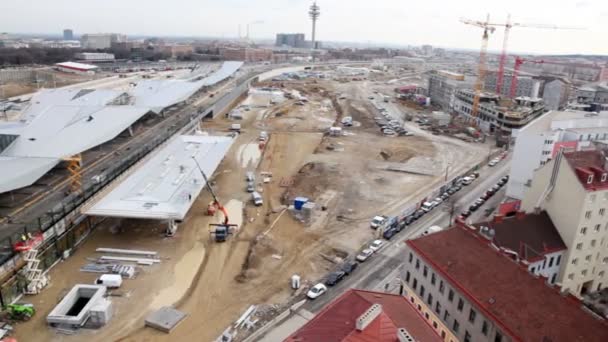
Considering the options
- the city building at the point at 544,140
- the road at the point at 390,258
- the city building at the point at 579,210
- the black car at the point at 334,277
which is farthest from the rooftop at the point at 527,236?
the city building at the point at 544,140

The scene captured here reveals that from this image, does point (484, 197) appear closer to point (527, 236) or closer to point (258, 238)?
point (527, 236)

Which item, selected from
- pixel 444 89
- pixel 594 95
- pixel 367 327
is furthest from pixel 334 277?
pixel 594 95

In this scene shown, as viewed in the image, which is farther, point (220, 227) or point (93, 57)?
point (93, 57)

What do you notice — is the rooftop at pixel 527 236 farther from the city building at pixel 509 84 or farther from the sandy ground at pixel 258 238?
the city building at pixel 509 84

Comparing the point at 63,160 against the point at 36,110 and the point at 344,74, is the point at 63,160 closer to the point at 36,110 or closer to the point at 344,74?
the point at 36,110

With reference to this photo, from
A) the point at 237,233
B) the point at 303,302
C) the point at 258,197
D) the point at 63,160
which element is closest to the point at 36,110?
the point at 63,160

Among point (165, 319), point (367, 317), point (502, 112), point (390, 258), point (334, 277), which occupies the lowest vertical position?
point (165, 319)
